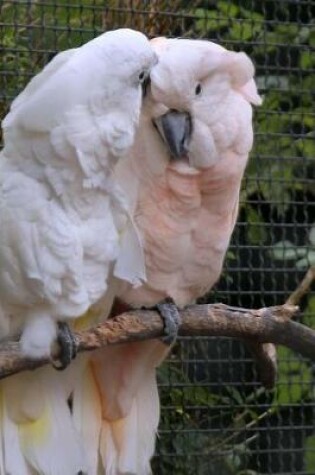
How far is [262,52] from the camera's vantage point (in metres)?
2.09

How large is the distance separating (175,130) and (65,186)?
0.67 feet

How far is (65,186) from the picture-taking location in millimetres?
1322

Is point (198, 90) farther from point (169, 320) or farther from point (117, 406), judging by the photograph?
point (117, 406)

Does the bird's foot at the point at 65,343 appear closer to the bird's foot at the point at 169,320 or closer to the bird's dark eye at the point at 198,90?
the bird's foot at the point at 169,320

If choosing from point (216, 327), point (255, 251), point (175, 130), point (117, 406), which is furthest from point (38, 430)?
point (255, 251)

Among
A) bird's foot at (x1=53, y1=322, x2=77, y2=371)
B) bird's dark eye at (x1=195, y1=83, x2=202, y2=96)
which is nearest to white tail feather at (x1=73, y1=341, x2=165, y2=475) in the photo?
bird's foot at (x1=53, y1=322, x2=77, y2=371)

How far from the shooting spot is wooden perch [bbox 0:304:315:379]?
1.38m

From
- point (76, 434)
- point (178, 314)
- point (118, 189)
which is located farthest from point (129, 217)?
point (76, 434)

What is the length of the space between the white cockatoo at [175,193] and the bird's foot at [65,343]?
0.48ft

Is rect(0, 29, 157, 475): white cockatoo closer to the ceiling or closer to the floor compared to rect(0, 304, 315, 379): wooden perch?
closer to the ceiling

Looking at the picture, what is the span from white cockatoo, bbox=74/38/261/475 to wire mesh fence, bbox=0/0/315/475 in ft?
1.42

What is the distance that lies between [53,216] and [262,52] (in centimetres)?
89

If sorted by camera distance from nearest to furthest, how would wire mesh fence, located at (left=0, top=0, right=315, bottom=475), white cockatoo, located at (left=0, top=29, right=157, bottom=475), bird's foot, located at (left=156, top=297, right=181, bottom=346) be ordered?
white cockatoo, located at (left=0, top=29, right=157, bottom=475)
bird's foot, located at (left=156, top=297, right=181, bottom=346)
wire mesh fence, located at (left=0, top=0, right=315, bottom=475)

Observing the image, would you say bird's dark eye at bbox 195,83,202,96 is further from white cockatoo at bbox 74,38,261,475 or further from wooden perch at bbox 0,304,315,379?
wooden perch at bbox 0,304,315,379
